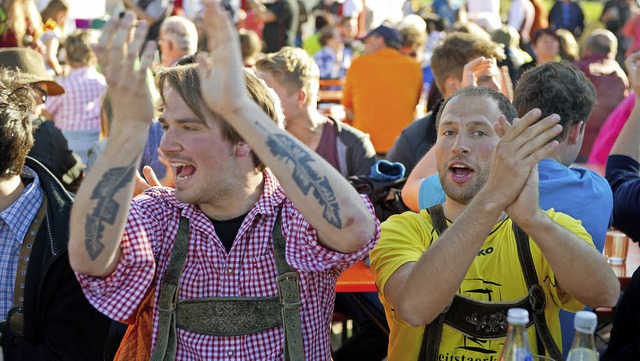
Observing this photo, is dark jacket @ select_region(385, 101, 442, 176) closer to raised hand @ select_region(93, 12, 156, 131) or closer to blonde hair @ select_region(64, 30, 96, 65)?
raised hand @ select_region(93, 12, 156, 131)

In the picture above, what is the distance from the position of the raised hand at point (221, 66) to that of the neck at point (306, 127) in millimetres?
2744

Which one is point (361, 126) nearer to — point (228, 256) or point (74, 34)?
point (74, 34)

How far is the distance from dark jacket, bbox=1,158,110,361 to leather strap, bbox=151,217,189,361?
417 millimetres

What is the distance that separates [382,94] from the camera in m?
7.45

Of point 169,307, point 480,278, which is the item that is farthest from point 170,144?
point 480,278

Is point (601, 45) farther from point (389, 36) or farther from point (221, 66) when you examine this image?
point (221, 66)

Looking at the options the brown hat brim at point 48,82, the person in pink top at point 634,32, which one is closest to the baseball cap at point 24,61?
the brown hat brim at point 48,82

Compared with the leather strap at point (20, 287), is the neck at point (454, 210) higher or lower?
higher

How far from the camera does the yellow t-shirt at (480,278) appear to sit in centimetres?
255

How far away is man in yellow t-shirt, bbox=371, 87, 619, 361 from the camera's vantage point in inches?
88.2

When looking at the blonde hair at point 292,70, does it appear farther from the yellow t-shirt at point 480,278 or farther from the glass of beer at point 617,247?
the yellow t-shirt at point 480,278

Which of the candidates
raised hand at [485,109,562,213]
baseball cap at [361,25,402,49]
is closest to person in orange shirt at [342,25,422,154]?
baseball cap at [361,25,402,49]

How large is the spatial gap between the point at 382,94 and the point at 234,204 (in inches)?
198

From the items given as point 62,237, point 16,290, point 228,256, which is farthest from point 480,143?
point 16,290
